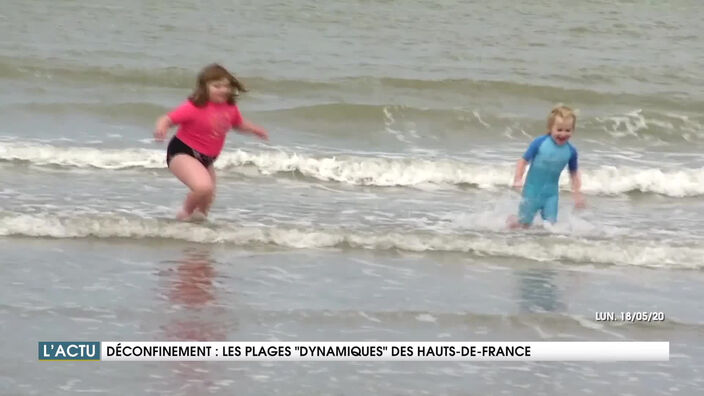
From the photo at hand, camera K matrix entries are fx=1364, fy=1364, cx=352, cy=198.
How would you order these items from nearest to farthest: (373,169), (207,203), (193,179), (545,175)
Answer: (193,179)
(207,203)
(545,175)
(373,169)

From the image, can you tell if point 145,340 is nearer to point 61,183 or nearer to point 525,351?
point 525,351

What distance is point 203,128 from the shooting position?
393 inches

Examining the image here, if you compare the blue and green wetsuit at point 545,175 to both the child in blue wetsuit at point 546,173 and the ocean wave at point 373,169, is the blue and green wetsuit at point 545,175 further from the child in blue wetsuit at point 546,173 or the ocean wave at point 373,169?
the ocean wave at point 373,169

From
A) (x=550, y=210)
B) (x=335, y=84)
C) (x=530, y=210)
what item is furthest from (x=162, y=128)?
(x=335, y=84)

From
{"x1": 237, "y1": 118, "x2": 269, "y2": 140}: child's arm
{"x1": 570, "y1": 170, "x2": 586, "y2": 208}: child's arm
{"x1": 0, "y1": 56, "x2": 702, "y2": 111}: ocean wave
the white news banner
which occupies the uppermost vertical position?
{"x1": 0, "y1": 56, "x2": 702, "y2": 111}: ocean wave

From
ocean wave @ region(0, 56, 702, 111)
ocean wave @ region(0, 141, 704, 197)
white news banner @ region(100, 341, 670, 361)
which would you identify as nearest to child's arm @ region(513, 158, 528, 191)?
ocean wave @ region(0, 141, 704, 197)

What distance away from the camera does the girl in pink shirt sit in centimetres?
988

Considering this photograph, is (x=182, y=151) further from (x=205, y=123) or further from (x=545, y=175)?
(x=545, y=175)

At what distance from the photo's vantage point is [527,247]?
9.56 metres

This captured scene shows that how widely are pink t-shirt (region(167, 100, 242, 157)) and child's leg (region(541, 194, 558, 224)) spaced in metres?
2.43

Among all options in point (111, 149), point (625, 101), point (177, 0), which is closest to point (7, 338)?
point (111, 149)

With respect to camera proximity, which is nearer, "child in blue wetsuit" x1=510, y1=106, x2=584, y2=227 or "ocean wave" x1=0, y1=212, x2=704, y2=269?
"ocean wave" x1=0, y1=212, x2=704, y2=269

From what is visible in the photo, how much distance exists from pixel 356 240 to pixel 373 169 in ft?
11.0

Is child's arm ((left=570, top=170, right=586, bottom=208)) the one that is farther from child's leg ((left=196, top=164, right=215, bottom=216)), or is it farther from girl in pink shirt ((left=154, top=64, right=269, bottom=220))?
child's leg ((left=196, top=164, right=215, bottom=216))
